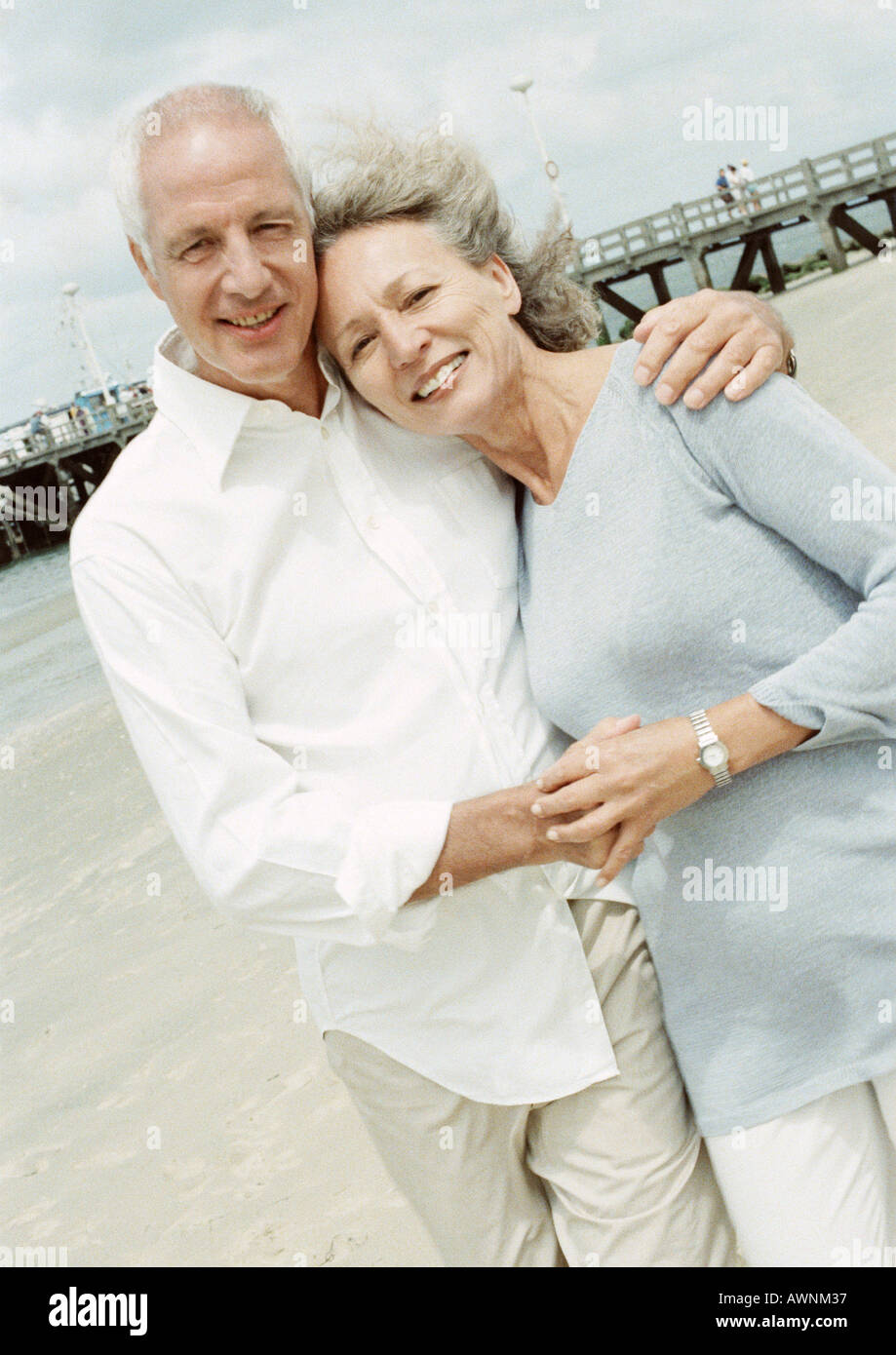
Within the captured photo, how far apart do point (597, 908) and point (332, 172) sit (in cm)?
144

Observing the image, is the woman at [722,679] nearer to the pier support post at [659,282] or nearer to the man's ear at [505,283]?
the man's ear at [505,283]

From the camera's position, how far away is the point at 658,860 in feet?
7.48

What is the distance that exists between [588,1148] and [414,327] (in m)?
1.53

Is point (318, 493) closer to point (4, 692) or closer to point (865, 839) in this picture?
point (865, 839)

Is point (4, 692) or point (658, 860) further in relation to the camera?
point (4, 692)

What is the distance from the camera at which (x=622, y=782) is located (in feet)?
6.74

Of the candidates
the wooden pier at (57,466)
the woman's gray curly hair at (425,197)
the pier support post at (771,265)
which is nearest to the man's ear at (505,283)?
the woman's gray curly hair at (425,197)

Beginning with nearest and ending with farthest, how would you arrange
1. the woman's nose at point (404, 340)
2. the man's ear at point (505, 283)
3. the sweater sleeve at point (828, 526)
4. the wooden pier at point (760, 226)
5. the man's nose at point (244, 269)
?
the sweater sleeve at point (828, 526) < the man's nose at point (244, 269) < the woman's nose at point (404, 340) < the man's ear at point (505, 283) < the wooden pier at point (760, 226)

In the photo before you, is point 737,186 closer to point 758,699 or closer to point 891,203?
point 891,203

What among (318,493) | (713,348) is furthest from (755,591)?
(318,493)

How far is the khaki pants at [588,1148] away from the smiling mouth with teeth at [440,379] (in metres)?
0.99

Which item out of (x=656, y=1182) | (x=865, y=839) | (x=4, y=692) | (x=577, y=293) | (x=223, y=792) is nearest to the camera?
(x=223, y=792)

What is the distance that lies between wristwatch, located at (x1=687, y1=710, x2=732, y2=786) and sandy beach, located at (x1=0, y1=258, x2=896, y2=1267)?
1864 mm

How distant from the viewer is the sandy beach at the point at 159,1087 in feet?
12.2
